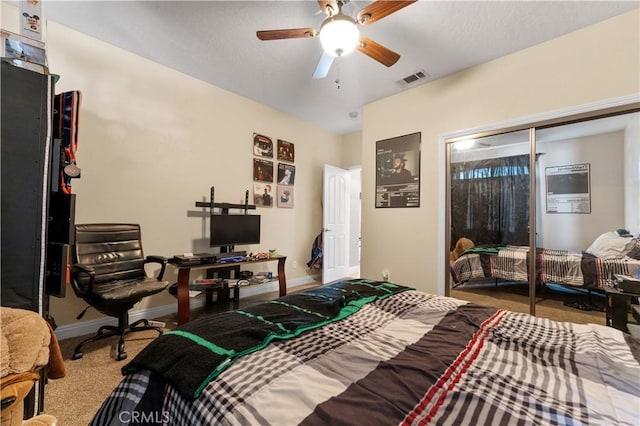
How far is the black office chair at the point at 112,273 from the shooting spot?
6.86ft

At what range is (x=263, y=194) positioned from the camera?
389 centimetres

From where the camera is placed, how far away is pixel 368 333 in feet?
3.83

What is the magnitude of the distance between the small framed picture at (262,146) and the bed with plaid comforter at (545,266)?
2858 mm

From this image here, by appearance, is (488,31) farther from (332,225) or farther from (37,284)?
(37,284)

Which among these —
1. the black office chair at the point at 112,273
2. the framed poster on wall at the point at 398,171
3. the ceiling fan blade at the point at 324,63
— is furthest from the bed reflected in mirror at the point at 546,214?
the black office chair at the point at 112,273

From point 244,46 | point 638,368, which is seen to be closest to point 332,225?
point 244,46

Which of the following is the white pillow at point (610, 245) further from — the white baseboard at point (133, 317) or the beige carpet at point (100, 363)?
the white baseboard at point (133, 317)

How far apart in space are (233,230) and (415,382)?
280cm

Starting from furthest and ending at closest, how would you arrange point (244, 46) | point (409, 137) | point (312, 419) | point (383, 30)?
point (409, 137) → point (244, 46) → point (383, 30) → point (312, 419)

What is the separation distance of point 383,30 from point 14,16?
9.86 feet

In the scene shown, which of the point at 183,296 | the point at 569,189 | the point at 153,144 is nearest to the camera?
the point at 183,296

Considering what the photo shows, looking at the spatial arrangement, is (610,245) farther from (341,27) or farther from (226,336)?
(226,336)

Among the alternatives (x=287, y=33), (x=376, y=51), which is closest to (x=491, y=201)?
(x=376, y=51)

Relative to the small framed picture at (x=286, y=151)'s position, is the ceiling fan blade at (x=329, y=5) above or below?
above
